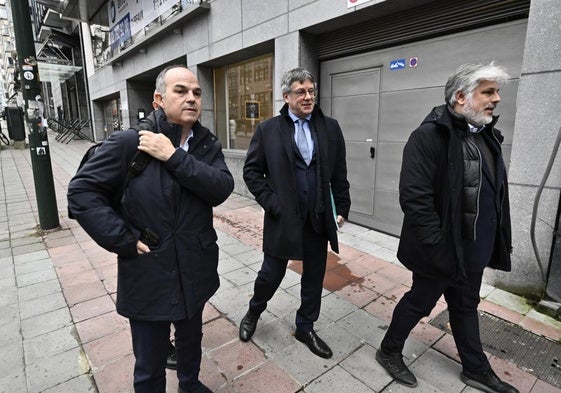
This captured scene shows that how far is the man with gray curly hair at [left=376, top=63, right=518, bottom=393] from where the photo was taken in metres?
1.88

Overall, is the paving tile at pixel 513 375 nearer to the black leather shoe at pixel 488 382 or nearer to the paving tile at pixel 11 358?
the black leather shoe at pixel 488 382

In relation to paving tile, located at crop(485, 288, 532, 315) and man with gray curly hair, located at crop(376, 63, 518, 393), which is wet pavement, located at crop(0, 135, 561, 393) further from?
man with gray curly hair, located at crop(376, 63, 518, 393)

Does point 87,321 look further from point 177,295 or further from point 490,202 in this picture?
point 490,202

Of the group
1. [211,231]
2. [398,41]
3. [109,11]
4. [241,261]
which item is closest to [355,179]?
[398,41]

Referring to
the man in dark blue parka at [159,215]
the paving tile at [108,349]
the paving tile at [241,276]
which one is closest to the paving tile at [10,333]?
the paving tile at [108,349]

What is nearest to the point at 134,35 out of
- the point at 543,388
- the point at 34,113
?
the point at 34,113

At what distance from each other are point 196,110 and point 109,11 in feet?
46.6

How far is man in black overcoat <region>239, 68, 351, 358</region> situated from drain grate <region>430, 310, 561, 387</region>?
1266 mm

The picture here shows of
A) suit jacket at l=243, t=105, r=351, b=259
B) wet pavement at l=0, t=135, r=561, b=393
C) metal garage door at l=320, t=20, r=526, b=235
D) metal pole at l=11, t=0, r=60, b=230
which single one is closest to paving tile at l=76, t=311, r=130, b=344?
wet pavement at l=0, t=135, r=561, b=393

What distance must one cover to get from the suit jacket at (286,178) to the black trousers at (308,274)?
9 cm

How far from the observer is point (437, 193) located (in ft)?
6.48

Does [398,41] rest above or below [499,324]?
above

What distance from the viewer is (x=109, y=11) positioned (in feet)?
41.7

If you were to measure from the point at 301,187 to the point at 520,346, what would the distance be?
2143 mm
